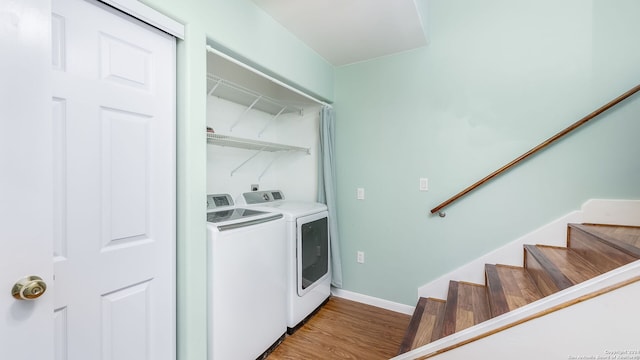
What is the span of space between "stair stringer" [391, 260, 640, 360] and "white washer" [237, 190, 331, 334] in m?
1.25

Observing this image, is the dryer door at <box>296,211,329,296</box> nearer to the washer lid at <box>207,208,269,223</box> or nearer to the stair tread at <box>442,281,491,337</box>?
the washer lid at <box>207,208,269,223</box>

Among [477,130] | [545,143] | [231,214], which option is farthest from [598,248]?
[231,214]

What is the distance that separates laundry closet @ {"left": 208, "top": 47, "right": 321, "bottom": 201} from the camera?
7.12ft

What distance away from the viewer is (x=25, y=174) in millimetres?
Answer: 783

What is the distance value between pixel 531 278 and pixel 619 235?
1.75ft

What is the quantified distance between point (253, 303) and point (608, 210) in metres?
2.50

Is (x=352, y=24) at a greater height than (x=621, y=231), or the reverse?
(x=352, y=24)

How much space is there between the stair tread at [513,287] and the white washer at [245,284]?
140 centimetres

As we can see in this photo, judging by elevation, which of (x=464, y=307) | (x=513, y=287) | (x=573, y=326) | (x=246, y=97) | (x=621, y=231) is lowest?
(x=464, y=307)

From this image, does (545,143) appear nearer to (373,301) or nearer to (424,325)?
(424,325)

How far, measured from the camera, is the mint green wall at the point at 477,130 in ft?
5.81

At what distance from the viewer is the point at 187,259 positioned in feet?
4.46

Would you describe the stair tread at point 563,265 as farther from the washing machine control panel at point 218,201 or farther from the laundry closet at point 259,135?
the washing machine control panel at point 218,201

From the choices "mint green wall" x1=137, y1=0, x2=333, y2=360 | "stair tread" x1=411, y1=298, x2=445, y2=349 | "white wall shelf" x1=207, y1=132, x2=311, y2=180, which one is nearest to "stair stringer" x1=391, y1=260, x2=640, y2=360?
"stair tread" x1=411, y1=298, x2=445, y2=349
